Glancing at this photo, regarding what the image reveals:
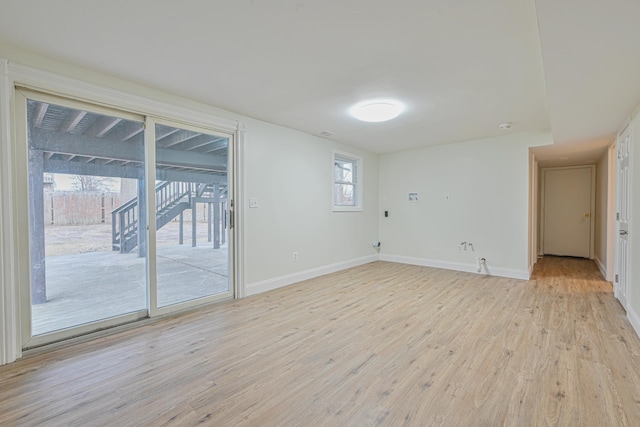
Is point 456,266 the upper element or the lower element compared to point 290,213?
lower

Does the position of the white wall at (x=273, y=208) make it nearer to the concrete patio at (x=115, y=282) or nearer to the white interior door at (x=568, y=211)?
the concrete patio at (x=115, y=282)

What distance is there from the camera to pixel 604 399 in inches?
68.2

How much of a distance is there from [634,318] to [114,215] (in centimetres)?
501

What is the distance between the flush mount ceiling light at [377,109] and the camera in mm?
3201

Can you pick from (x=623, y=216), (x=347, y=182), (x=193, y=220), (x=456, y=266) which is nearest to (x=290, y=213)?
(x=193, y=220)

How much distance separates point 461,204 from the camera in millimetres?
5172

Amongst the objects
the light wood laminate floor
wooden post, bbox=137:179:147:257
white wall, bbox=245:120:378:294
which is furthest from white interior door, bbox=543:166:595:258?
wooden post, bbox=137:179:147:257

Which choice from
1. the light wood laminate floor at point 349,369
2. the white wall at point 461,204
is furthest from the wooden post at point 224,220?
the white wall at point 461,204

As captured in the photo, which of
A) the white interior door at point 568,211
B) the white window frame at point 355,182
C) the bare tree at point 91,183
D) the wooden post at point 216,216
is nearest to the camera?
the bare tree at point 91,183

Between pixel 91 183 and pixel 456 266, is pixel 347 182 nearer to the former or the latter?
pixel 456 266

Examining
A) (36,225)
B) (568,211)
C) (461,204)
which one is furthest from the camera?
(568,211)

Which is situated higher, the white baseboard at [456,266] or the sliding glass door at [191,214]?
the sliding glass door at [191,214]

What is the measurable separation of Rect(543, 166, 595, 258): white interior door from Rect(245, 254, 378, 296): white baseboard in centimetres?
467

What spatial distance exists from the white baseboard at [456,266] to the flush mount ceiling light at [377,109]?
3.10m
